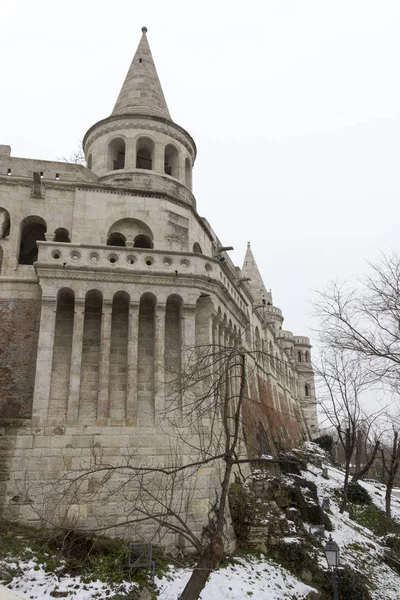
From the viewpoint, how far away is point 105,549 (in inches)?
426

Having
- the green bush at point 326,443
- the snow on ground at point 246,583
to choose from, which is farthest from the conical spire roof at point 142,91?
the green bush at point 326,443

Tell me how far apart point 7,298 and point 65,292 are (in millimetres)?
1930

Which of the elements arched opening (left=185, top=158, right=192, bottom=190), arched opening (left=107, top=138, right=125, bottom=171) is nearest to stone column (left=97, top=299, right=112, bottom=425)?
arched opening (left=107, top=138, right=125, bottom=171)

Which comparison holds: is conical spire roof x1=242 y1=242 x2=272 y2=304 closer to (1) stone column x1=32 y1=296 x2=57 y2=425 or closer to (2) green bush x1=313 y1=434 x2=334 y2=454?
(2) green bush x1=313 y1=434 x2=334 y2=454

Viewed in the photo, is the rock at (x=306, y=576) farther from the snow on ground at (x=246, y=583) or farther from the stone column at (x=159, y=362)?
the stone column at (x=159, y=362)

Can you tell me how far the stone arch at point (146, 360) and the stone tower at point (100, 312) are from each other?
3cm

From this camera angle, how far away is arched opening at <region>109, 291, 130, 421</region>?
13.0 meters

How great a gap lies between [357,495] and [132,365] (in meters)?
17.0

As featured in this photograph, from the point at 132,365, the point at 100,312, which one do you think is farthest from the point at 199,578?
the point at 100,312

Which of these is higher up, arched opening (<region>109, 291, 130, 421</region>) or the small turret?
the small turret

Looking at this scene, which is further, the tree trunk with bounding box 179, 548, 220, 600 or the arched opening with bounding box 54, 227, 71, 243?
the arched opening with bounding box 54, 227, 71, 243

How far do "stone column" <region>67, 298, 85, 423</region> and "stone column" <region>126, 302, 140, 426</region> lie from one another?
4.31 ft

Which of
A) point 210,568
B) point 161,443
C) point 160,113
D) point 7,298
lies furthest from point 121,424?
point 160,113

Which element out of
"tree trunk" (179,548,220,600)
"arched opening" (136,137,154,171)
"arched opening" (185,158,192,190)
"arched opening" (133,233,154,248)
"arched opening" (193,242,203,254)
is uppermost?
"arched opening" (136,137,154,171)
